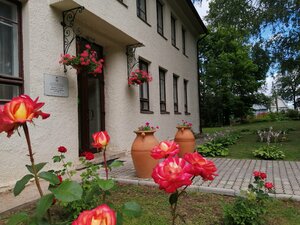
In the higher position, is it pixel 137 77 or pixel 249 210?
pixel 137 77

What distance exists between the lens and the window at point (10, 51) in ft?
16.0

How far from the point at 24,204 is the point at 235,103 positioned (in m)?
27.5

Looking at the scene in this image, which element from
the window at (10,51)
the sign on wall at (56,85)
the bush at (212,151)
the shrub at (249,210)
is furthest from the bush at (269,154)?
the window at (10,51)

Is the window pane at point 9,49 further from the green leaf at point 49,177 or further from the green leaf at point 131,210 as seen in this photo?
the green leaf at point 131,210

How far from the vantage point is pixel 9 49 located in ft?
16.6

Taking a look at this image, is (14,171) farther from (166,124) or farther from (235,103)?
(235,103)

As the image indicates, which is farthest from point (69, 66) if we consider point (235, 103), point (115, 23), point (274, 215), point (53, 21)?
point (235, 103)

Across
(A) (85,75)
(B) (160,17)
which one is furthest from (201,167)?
(B) (160,17)

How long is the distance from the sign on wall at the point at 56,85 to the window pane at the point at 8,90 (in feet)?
1.81

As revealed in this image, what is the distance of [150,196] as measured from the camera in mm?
4391

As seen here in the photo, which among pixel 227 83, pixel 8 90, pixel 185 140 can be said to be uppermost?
pixel 227 83

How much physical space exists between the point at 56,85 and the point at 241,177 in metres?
3.92

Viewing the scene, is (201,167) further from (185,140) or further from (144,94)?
(144,94)

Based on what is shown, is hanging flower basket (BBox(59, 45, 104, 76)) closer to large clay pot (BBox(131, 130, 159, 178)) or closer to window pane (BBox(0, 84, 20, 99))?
window pane (BBox(0, 84, 20, 99))
